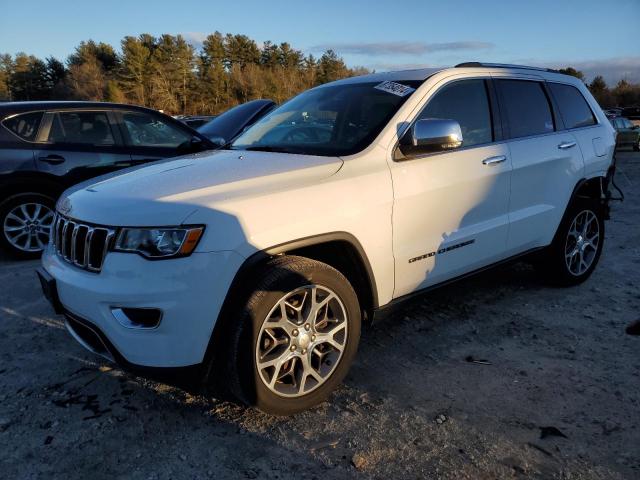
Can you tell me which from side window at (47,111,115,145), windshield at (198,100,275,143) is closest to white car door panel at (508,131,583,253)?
windshield at (198,100,275,143)

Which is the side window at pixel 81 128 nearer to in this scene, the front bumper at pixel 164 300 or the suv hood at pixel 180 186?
the suv hood at pixel 180 186

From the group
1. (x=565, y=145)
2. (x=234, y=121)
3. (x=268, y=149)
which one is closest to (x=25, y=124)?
(x=234, y=121)

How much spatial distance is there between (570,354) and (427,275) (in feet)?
3.55

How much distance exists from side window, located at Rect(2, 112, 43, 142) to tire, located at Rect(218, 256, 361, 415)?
14.9 feet

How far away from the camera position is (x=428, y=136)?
115 inches

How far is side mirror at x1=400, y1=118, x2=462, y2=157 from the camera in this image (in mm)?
2930

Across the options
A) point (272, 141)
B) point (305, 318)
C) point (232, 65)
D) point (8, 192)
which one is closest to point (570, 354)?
point (305, 318)

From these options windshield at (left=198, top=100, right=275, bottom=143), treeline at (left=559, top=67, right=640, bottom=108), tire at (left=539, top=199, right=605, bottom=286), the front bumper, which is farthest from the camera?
treeline at (left=559, top=67, right=640, bottom=108)

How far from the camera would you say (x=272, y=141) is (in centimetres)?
354

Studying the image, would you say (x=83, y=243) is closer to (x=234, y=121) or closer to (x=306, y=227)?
(x=306, y=227)

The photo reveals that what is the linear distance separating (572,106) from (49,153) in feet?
17.8

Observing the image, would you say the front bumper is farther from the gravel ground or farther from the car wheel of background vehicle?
the car wheel of background vehicle

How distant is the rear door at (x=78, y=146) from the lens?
18.7ft

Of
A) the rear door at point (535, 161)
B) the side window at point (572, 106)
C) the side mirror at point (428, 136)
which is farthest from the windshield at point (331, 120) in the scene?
the side window at point (572, 106)
